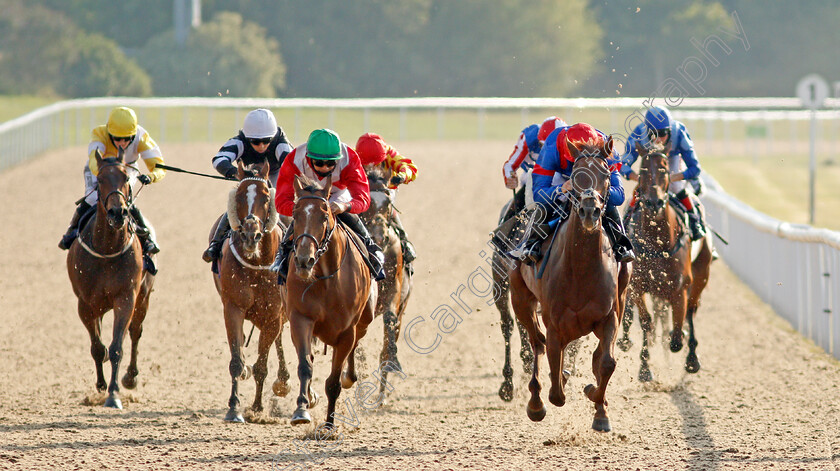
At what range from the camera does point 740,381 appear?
8.01m

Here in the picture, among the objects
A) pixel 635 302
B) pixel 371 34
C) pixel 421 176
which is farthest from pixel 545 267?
pixel 371 34

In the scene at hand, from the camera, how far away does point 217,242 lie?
718cm

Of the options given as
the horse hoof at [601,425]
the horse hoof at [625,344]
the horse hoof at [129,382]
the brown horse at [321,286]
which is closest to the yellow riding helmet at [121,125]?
the horse hoof at [129,382]

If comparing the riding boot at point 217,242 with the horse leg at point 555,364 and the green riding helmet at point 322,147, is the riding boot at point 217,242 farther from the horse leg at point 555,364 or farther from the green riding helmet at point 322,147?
the horse leg at point 555,364

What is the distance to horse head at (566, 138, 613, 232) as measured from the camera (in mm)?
5598

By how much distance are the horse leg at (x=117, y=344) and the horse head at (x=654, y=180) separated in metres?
3.55

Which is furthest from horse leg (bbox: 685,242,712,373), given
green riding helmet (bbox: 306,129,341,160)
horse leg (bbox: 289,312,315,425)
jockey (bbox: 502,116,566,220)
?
horse leg (bbox: 289,312,315,425)

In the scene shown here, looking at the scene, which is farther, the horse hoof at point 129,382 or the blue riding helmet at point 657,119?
the blue riding helmet at point 657,119

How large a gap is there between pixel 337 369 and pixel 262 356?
937 mm

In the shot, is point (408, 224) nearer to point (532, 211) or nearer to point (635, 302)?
point (635, 302)

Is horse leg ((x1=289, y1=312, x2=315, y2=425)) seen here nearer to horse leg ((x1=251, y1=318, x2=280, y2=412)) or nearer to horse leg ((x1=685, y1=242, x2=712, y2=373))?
horse leg ((x1=251, y1=318, x2=280, y2=412))

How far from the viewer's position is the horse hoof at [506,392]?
743 cm

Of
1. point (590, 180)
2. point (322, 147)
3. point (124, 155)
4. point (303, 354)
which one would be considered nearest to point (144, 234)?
point (124, 155)

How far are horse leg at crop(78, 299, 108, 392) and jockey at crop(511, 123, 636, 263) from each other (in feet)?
9.42
